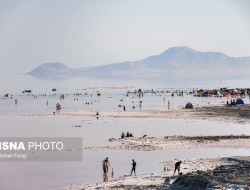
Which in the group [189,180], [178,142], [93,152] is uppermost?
[189,180]

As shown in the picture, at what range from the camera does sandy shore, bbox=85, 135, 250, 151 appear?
44969mm

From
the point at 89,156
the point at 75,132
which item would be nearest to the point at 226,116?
the point at 75,132

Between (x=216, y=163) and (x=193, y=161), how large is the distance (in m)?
1.90

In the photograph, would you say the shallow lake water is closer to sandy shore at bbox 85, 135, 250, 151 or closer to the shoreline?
sandy shore at bbox 85, 135, 250, 151

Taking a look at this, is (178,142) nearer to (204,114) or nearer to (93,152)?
(93,152)

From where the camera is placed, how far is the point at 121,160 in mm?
38594

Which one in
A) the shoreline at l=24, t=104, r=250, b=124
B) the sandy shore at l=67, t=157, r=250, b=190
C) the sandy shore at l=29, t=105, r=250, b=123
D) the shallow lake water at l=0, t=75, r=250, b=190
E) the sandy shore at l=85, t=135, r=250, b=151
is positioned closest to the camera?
the sandy shore at l=67, t=157, r=250, b=190

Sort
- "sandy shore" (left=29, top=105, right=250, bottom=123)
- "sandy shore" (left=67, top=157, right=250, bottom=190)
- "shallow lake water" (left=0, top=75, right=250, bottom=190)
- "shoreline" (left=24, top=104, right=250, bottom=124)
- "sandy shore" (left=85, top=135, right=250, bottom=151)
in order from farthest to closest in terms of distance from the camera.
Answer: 1. "sandy shore" (left=29, top=105, right=250, bottom=123)
2. "shoreline" (left=24, top=104, right=250, bottom=124)
3. "sandy shore" (left=85, top=135, right=250, bottom=151)
4. "shallow lake water" (left=0, top=75, right=250, bottom=190)
5. "sandy shore" (left=67, top=157, right=250, bottom=190)

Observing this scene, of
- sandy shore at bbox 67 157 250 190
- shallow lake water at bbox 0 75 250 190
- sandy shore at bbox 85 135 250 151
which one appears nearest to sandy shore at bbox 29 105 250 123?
shallow lake water at bbox 0 75 250 190

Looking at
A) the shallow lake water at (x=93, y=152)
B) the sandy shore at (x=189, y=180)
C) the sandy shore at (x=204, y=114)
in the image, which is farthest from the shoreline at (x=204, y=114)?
the sandy shore at (x=189, y=180)

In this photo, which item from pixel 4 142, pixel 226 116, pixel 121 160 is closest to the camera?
pixel 121 160

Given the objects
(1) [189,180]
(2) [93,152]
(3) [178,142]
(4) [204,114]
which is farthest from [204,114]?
(1) [189,180]

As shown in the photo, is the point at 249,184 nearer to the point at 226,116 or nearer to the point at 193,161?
the point at 193,161

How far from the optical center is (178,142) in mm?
47562
